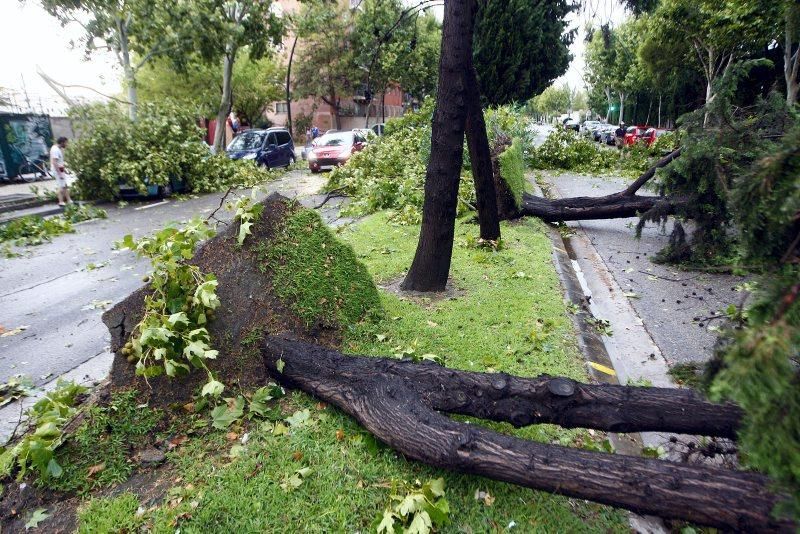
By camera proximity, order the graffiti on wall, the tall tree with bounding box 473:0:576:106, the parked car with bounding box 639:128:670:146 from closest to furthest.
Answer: the graffiti on wall
the tall tree with bounding box 473:0:576:106
the parked car with bounding box 639:128:670:146

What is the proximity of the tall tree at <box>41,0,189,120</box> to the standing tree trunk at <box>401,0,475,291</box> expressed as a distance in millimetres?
13484

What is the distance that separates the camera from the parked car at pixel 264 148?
19.8m

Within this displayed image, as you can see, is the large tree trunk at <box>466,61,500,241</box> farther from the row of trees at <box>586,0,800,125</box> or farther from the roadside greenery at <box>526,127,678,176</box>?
the roadside greenery at <box>526,127,678,176</box>

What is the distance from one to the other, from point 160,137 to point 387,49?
866 inches

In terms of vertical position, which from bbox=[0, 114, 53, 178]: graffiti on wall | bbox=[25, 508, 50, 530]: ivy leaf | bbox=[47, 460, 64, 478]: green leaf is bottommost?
bbox=[25, 508, 50, 530]: ivy leaf

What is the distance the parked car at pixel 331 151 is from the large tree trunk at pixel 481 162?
13019 millimetres

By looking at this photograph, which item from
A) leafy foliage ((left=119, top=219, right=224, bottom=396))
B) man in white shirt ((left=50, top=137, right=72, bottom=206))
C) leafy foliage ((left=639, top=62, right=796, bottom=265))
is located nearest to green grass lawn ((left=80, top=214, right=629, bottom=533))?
leafy foliage ((left=119, top=219, right=224, bottom=396))

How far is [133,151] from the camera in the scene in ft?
45.7

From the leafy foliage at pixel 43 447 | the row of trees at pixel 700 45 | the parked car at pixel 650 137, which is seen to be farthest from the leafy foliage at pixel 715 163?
the parked car at pixel 650 137

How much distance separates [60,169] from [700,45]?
22764mm

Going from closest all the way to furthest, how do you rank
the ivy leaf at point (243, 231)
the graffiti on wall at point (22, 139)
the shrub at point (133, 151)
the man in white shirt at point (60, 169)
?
the ivy leaf at point (243, 231) < the man in white shirt at point (60, 169) < the shrub at point (133, 151) < the graffiti on wall at point (22, 139)

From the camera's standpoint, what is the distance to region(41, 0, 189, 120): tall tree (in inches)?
625

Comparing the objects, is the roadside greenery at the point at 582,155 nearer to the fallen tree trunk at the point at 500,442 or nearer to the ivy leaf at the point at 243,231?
the ivy leaf at the point at 243,231

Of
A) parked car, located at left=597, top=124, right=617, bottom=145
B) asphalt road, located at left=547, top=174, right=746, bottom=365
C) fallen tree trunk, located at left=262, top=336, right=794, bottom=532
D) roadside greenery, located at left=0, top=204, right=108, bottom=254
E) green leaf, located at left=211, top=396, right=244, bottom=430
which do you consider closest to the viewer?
fallen tree trunk, located at left=262, top=336, right=794, bottom=532
